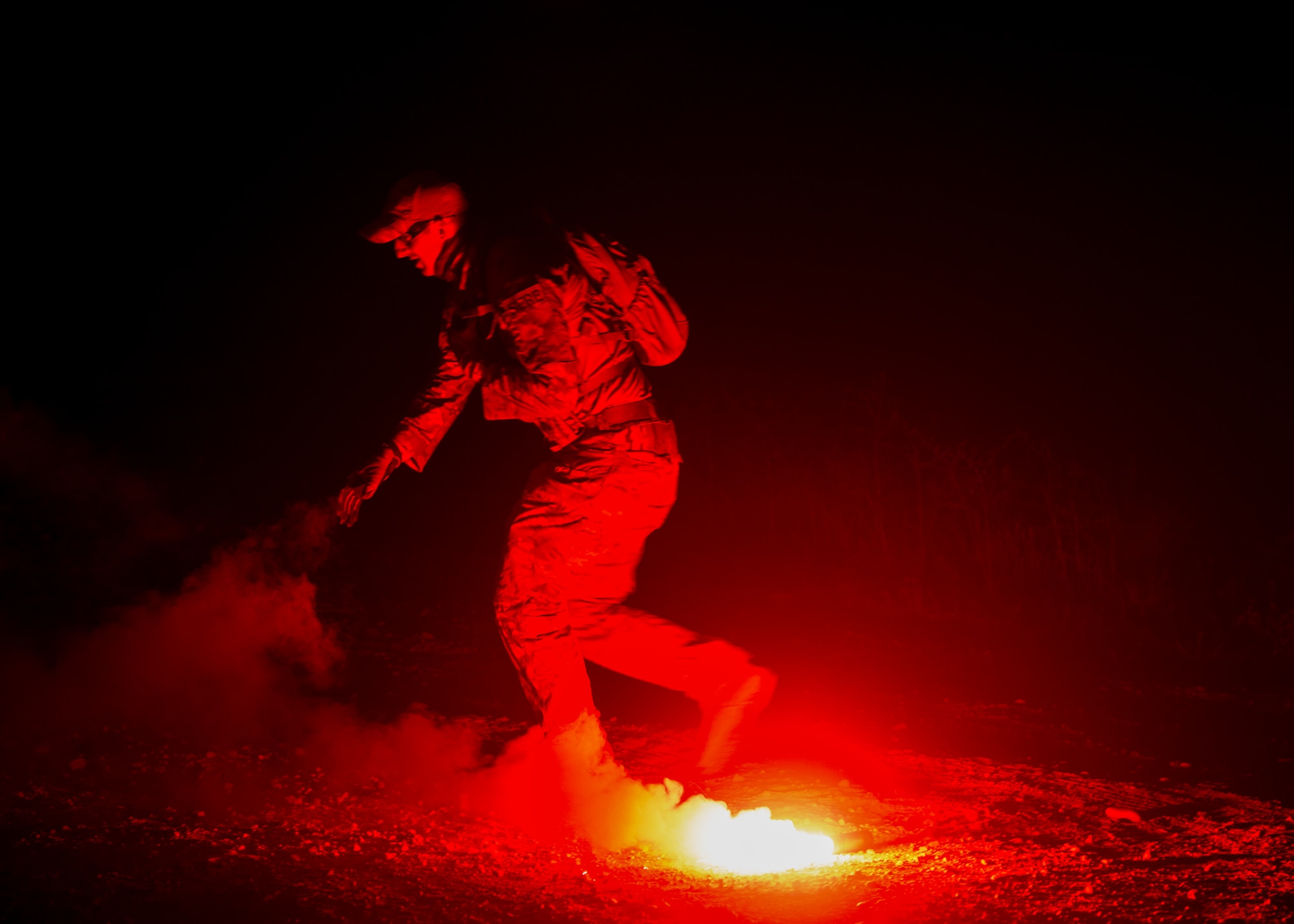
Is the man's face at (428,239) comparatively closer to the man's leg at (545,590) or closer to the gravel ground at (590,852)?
the man's leg at (545,590)

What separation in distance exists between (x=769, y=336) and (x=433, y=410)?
12.6 m

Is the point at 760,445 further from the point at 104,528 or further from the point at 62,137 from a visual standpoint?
the point at 62,137

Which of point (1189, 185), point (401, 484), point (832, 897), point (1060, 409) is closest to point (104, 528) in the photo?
point (401, 484)

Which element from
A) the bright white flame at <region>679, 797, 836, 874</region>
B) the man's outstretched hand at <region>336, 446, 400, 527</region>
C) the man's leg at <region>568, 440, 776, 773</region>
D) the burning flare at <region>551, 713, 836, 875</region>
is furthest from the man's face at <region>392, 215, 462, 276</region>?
the bright white flame at <region>679, 797, 836, 874</region>

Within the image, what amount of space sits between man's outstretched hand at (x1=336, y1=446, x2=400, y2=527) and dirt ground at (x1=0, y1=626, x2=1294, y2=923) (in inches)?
39.9

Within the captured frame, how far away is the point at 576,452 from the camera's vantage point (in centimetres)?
386

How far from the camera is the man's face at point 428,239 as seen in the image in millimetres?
3854

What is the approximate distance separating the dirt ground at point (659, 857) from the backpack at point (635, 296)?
5.38 ft

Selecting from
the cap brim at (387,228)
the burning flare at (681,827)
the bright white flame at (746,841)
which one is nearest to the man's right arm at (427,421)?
the cap brim at (387,228)

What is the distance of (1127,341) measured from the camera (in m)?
13.6

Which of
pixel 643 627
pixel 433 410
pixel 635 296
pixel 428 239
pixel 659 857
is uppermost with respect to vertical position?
pixel 428 239

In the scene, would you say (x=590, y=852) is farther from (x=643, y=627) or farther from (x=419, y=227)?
(x=419, y=227)

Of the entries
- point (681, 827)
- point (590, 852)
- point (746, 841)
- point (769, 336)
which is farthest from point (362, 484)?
point (769, 336)

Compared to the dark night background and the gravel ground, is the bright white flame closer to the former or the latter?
the gravel ground
